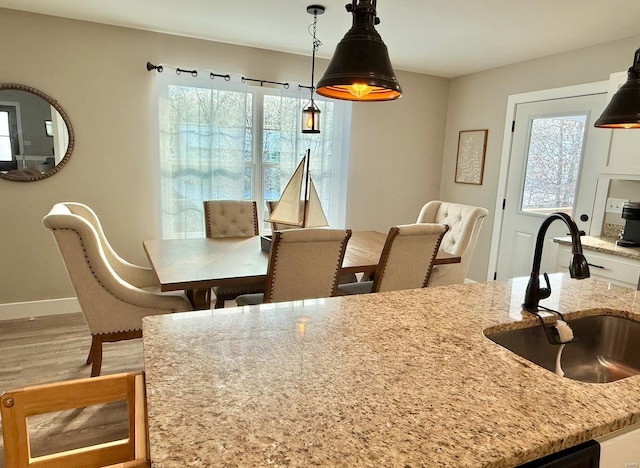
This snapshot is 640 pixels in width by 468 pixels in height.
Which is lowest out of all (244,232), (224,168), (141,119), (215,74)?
(244,232)

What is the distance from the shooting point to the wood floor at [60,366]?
6.57 ft

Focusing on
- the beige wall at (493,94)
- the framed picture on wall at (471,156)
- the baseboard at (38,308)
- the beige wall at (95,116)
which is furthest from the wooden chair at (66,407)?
the framed picture on wall at (471,156)

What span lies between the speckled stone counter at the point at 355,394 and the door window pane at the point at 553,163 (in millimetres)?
2798

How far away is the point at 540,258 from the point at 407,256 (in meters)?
1.11

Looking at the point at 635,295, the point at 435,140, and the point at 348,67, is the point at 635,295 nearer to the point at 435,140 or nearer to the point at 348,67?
the point at 348,67

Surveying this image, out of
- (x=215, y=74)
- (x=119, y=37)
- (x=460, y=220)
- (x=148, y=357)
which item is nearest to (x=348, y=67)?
(x=148, y=357)

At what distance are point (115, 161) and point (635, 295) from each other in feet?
12.0

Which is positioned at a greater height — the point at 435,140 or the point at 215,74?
the point at 215,74

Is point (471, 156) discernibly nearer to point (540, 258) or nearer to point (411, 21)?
point (411, 21)

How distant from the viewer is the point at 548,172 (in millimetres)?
3738

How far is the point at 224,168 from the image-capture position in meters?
3.86

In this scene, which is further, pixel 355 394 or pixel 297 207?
pixel 297 207

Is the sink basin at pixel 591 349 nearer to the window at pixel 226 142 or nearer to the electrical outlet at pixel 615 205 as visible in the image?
the electrical outlet at pixel 615 205

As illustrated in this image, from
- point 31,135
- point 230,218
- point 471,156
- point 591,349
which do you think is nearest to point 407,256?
point 591,349
